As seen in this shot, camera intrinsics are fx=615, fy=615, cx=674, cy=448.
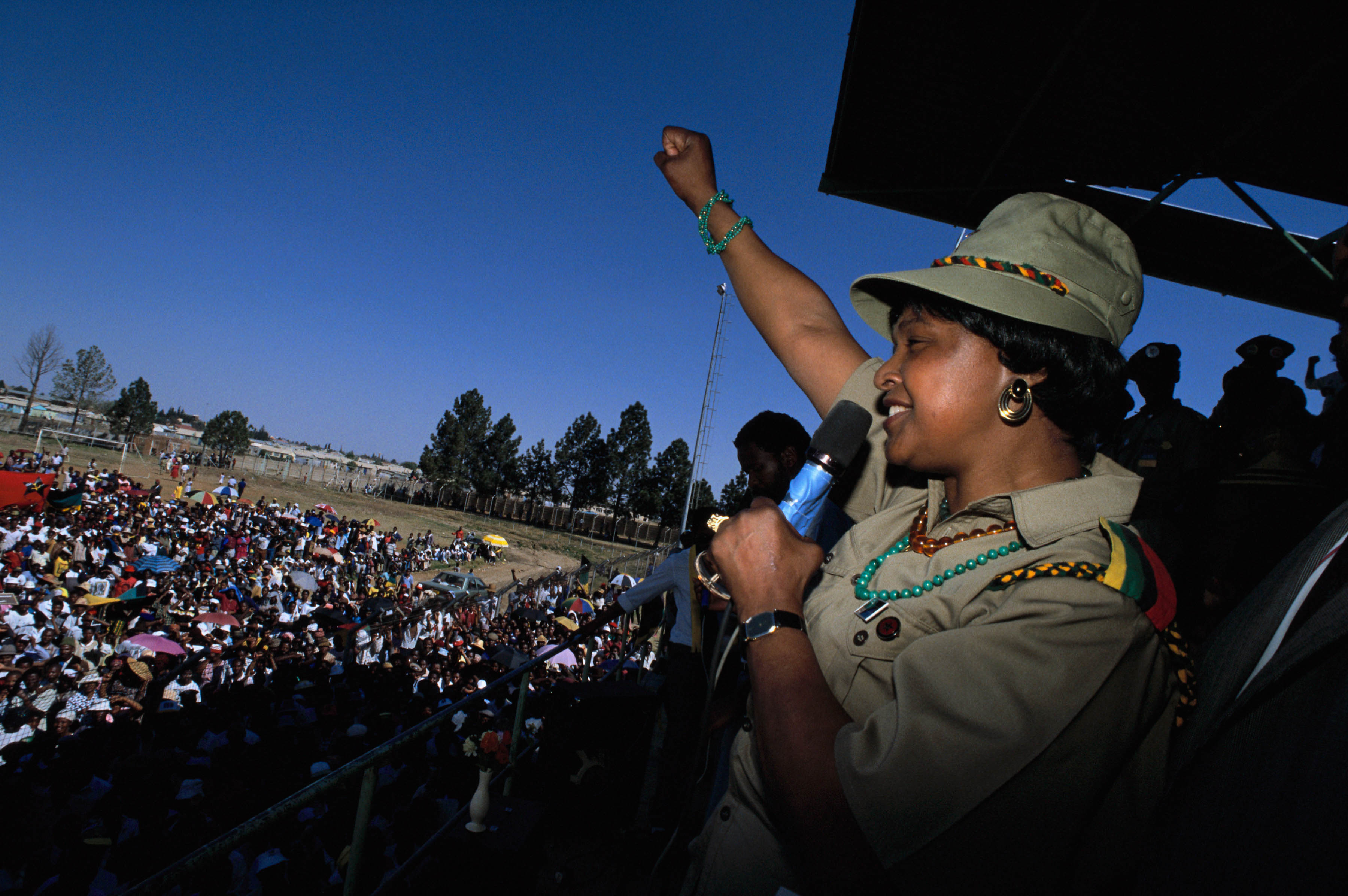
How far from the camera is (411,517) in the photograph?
47.6 metres

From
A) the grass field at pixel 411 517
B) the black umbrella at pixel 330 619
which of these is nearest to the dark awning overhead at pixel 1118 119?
the black umbrella at pixel 330 619

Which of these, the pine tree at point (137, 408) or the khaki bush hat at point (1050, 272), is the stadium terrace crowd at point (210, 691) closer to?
the khaki bush hat at point (1050, 272)

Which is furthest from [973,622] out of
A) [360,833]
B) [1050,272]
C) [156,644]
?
[156,644]

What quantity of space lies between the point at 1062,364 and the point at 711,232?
1066 millimetres

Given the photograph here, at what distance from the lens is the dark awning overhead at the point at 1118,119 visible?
3.00 m

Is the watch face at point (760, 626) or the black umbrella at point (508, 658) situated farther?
the black umbrella at point (508, 658)

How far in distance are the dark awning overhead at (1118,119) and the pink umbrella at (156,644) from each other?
38.4 feet

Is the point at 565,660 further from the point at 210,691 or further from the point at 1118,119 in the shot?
the point at 1118,119

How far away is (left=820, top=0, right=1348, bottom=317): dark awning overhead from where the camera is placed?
300cm

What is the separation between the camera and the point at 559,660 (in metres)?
11.9

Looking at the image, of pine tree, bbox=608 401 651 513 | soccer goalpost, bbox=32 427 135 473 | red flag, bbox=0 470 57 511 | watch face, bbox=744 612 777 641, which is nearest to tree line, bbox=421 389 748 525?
pine tree, bbox=608 401 651 513

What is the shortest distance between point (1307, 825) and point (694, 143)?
1931 millimetres

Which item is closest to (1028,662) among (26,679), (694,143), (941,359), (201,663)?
(941,359)

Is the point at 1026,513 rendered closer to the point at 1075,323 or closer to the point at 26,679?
the point at 1075,323
